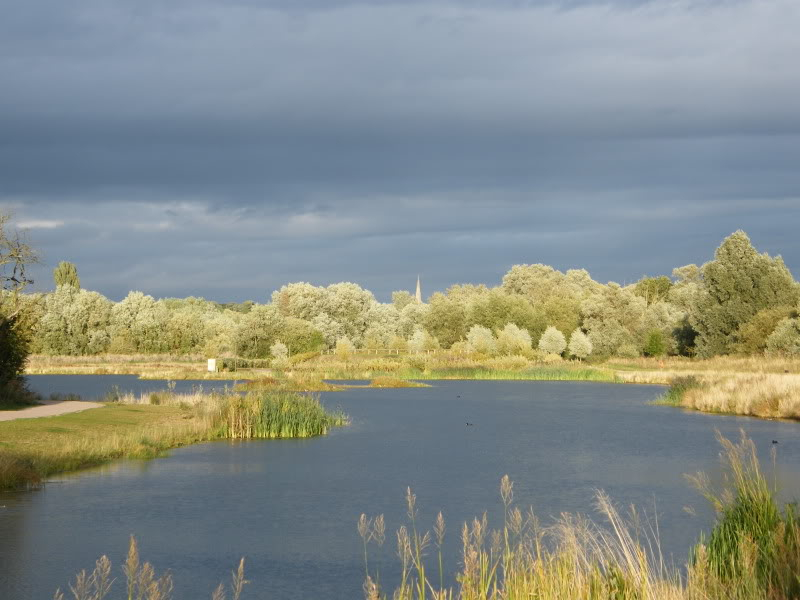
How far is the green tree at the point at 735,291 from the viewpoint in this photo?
6688cm

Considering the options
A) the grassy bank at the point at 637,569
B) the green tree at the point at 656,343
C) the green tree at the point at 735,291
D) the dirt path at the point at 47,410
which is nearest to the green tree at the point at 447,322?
the green tree at the point at 656,343

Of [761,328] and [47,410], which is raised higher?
[761,328]

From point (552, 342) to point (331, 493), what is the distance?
63.3m

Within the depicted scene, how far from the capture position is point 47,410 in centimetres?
2794

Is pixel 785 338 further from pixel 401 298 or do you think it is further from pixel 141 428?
pixel 401 298

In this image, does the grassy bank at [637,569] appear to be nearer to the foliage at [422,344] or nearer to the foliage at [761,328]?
the foliage at [761,328]

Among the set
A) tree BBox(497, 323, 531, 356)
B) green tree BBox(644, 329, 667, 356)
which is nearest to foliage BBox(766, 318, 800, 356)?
green tree BBox(644, 329, 667, 356)

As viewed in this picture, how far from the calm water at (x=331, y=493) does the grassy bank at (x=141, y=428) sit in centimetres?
59

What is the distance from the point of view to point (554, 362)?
72.2 meters

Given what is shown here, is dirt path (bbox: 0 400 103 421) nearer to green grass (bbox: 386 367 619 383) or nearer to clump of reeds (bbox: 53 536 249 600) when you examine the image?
clump of reeds (bbox: 53 536 249 600)

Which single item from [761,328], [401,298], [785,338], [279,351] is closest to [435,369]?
[279,351]

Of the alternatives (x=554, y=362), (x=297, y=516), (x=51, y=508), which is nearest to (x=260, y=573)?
(x=297, y=516)

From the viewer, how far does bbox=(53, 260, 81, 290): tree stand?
324 feet

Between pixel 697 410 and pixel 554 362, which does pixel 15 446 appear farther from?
pixel 554 362
